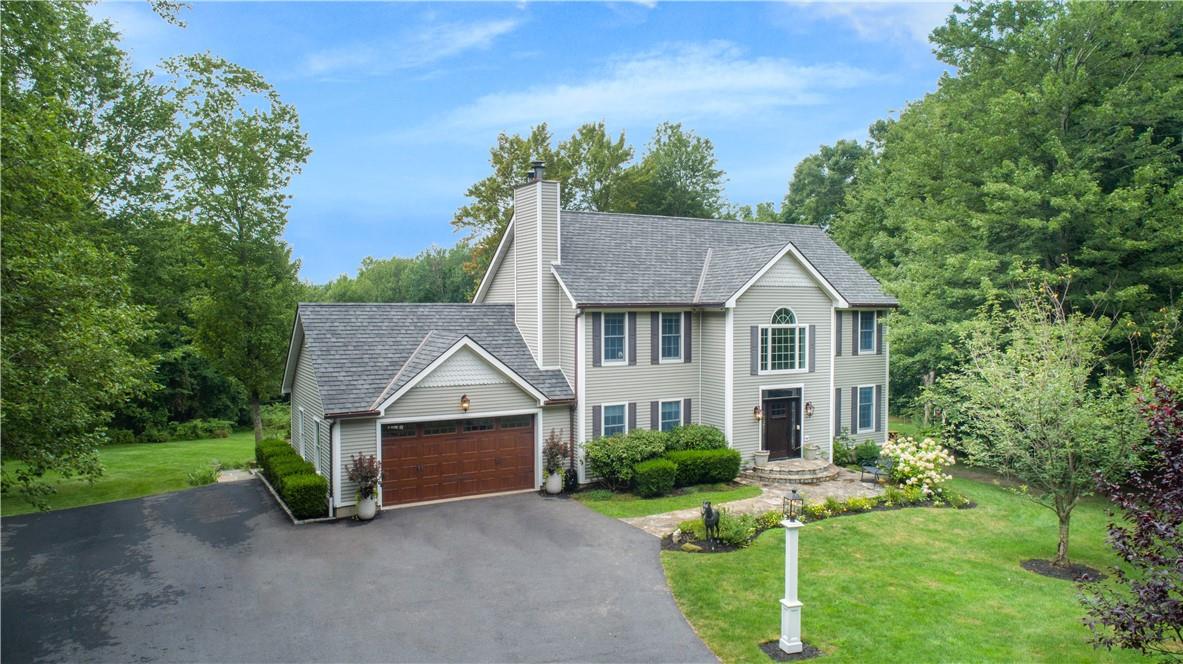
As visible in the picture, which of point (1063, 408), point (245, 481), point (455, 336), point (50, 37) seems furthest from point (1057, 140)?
point (245, 481)

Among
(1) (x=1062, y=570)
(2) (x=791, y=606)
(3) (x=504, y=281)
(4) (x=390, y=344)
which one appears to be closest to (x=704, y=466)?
(1) (x=1062, y=570)

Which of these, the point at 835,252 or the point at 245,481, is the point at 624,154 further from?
Answer: the point at 245,481

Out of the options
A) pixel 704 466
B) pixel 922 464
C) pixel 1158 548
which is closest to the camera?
pixel 1158 548

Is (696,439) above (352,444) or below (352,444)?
below

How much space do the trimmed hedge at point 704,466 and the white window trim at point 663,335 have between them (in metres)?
2.93

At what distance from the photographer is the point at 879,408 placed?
25.7 metres

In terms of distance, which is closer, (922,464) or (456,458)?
(456,458)

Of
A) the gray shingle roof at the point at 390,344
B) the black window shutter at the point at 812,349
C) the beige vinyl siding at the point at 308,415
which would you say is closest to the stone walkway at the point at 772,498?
the black window shutter at the point at 812,349

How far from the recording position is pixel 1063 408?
14.1 meters

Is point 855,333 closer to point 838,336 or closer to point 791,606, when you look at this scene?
point 838,336

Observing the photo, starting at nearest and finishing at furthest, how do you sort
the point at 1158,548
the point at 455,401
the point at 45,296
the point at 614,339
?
the point at 1158,548 < the point at 45,296 < the point at 455,401 < the point at 614,339

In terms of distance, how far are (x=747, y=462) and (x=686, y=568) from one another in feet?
28.2

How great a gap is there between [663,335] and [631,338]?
3.86ft

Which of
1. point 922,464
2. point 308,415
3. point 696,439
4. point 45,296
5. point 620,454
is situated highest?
point 45,296
